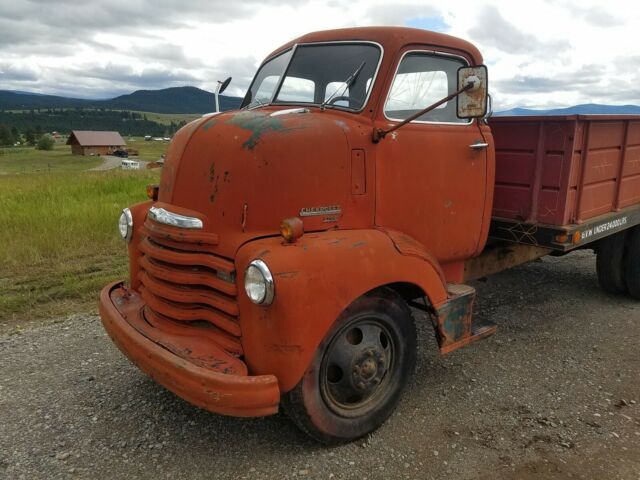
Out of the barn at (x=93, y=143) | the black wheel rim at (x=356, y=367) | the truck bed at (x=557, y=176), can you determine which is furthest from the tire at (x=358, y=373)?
the barn at (x=93, y=143)

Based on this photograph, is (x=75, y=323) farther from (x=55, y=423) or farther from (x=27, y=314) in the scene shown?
(x=55, y=423)

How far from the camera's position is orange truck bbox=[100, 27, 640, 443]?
98.7 inches

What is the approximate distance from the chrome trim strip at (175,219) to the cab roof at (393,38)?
61.2 inches

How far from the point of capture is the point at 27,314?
488cm

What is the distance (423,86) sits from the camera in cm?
350

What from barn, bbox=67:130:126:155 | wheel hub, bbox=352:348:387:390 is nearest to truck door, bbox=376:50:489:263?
wheel hub, bbox=352:348:387:390

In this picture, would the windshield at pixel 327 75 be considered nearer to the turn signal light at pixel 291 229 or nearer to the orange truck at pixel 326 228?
the orange truck at pixel 326 228

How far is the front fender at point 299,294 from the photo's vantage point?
2.42 meters

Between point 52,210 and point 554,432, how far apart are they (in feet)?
26.0

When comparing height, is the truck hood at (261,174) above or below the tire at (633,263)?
above

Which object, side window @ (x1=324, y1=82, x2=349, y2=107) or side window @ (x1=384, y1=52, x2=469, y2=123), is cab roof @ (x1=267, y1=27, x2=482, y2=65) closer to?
side window @ (x1=384, y1=52, x2=469, y2=123)

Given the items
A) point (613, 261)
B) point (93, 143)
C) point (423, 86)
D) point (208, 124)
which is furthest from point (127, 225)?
point (93, 143)

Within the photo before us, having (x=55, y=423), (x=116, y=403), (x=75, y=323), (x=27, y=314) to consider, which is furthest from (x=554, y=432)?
(x=27, y=314)

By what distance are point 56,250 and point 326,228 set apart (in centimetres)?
528
